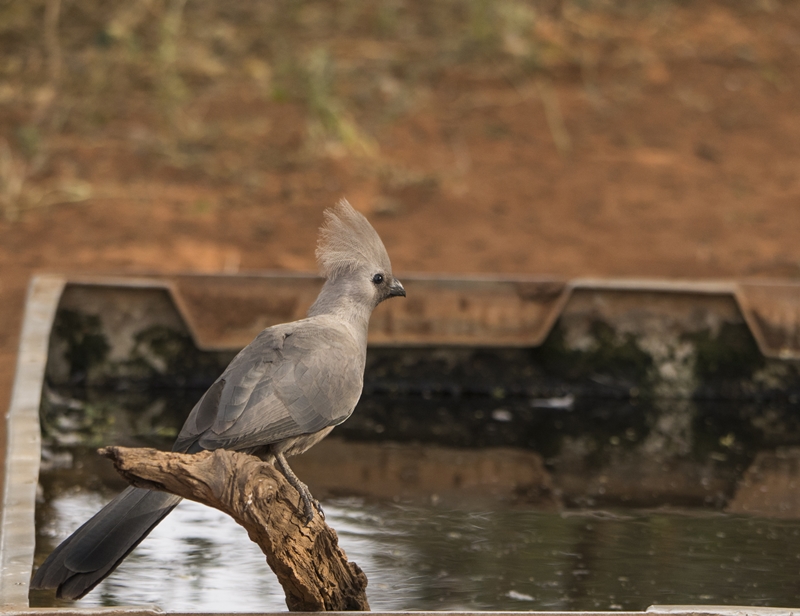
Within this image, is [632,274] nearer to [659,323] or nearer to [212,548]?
[659,323]

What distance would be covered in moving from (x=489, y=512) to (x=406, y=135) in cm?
548

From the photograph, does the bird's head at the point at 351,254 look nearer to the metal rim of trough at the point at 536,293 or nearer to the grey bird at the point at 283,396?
the grey bird at the point at 283,396

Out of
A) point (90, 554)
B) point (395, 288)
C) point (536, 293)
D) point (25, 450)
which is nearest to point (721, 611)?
point (395, 288)

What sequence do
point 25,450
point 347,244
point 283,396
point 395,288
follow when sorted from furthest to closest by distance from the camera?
1. point 25,450
2. point 395,288
3. point 347,244
4. point 283,396

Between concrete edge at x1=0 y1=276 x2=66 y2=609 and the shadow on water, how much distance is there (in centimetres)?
41

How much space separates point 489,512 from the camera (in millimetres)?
4934

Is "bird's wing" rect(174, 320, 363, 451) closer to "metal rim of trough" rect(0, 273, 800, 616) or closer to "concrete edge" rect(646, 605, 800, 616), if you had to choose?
"concrete edge" rect(646, 605, 800, 616)

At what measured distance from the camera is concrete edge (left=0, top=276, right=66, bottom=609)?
315 cm

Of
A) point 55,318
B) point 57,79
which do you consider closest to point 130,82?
point 57,79

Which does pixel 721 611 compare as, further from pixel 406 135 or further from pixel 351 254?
pixel 406 135

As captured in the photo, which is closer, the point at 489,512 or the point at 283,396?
the point at 283,396

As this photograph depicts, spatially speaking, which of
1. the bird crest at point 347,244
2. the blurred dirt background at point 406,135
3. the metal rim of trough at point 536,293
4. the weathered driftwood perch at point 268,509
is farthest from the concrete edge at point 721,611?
the blurred dirt background at point 406,135

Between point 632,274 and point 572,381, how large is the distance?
5.28 ft

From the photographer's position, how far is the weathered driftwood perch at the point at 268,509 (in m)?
2.79
